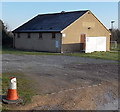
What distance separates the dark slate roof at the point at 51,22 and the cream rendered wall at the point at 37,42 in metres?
0.73

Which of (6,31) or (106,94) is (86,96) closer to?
(106,94)

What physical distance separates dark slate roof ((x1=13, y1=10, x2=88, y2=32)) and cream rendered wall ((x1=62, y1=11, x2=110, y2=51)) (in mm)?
559

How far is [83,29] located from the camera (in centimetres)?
3303

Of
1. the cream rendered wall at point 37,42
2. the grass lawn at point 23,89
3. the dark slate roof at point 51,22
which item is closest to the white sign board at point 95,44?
the dark slate roof at point 51,22

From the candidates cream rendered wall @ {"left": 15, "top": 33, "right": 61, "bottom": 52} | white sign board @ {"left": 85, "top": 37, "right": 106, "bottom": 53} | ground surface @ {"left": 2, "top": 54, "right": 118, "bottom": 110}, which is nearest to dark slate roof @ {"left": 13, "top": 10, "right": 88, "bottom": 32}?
cream rendered wall @ {"left": 15, "top": 33, "right": 61, "bottom": 52}

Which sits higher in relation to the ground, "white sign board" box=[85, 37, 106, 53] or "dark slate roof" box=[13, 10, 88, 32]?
"dark slate roof" box=[13, 10, 88, 32]

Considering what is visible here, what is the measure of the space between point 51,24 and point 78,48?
183 inches

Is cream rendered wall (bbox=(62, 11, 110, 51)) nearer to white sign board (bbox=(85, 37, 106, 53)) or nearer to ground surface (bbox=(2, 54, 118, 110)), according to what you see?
white sign board (bbox=(85, 37, 106, 53))

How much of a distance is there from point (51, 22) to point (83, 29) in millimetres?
4437

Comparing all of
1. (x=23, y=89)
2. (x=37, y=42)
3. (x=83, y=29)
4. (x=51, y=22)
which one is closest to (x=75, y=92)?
(x=23, y=89)

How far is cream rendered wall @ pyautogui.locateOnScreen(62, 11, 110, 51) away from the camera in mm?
31344

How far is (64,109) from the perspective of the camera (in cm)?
769

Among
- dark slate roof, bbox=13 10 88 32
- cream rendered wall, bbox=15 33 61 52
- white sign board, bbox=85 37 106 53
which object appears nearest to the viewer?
cream rendered wall, bbox=15 33 61 52

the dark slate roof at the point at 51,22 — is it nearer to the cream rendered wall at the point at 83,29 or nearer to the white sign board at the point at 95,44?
the cream rendered wall at the point at 83,29
